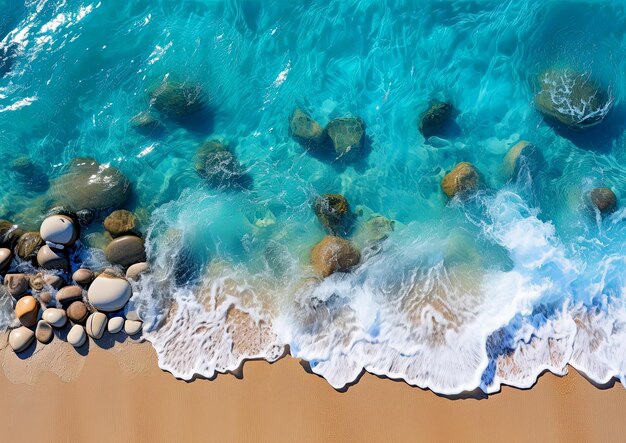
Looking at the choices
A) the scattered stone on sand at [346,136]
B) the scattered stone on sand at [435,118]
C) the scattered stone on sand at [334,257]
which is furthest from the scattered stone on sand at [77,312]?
the scattered stone on sand at [435,118]

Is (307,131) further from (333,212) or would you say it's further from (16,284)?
(16,284)

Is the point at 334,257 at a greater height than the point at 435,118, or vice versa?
the point at 435,118

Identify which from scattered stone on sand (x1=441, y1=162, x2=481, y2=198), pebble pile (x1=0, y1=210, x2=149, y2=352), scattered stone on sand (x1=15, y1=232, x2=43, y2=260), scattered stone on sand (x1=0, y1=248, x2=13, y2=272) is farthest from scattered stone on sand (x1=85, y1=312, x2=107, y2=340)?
scattered stone on sand (x1=441, y1=162, x2=481, y2=198)

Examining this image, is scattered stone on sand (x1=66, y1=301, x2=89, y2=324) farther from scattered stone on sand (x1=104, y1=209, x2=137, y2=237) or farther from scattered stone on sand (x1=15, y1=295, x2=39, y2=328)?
scattered stone on sand (x1=104, y1=209, x2=137, y2=237)

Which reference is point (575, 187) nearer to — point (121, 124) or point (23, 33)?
point (121, 124)

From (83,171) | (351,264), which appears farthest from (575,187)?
(83,171)

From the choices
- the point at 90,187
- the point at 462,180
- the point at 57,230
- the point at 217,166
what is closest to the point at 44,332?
the point at 57,230
